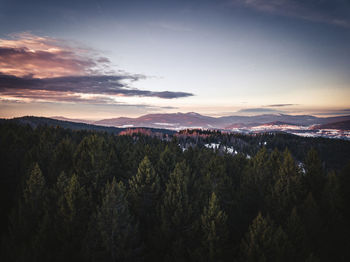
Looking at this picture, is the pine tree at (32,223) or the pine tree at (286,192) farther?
the pine tree at (286,192)

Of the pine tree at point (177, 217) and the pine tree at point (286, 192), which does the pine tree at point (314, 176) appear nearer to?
the pine tree at point (286, 192)

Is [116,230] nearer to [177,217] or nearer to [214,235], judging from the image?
[177,217]

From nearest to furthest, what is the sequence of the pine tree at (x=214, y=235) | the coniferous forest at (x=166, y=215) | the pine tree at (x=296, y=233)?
the coniferous forest at (x=166, y=215)
the pine tree at (x=214, y=235)
the pine tree at (x=296, y=233)

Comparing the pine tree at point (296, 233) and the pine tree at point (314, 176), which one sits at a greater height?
the pine tree at point (314, 176)

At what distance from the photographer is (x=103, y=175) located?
35.5 metres

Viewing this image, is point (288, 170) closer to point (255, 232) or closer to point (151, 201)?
point (255, 232)

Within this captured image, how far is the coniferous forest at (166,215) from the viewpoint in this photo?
2130cm

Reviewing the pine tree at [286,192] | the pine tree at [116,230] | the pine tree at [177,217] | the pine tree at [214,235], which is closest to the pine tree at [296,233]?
the pine tree at [286,192]

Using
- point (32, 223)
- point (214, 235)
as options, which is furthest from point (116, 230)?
point (32, 223)

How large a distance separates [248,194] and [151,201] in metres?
17.1

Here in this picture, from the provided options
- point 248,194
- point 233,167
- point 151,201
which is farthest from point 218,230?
point 233,167

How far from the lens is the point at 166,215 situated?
26141 mm

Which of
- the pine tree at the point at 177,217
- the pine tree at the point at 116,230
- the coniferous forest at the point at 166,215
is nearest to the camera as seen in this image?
the pine tree at the point at 116,230

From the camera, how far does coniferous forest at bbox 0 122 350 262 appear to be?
69.9ft
